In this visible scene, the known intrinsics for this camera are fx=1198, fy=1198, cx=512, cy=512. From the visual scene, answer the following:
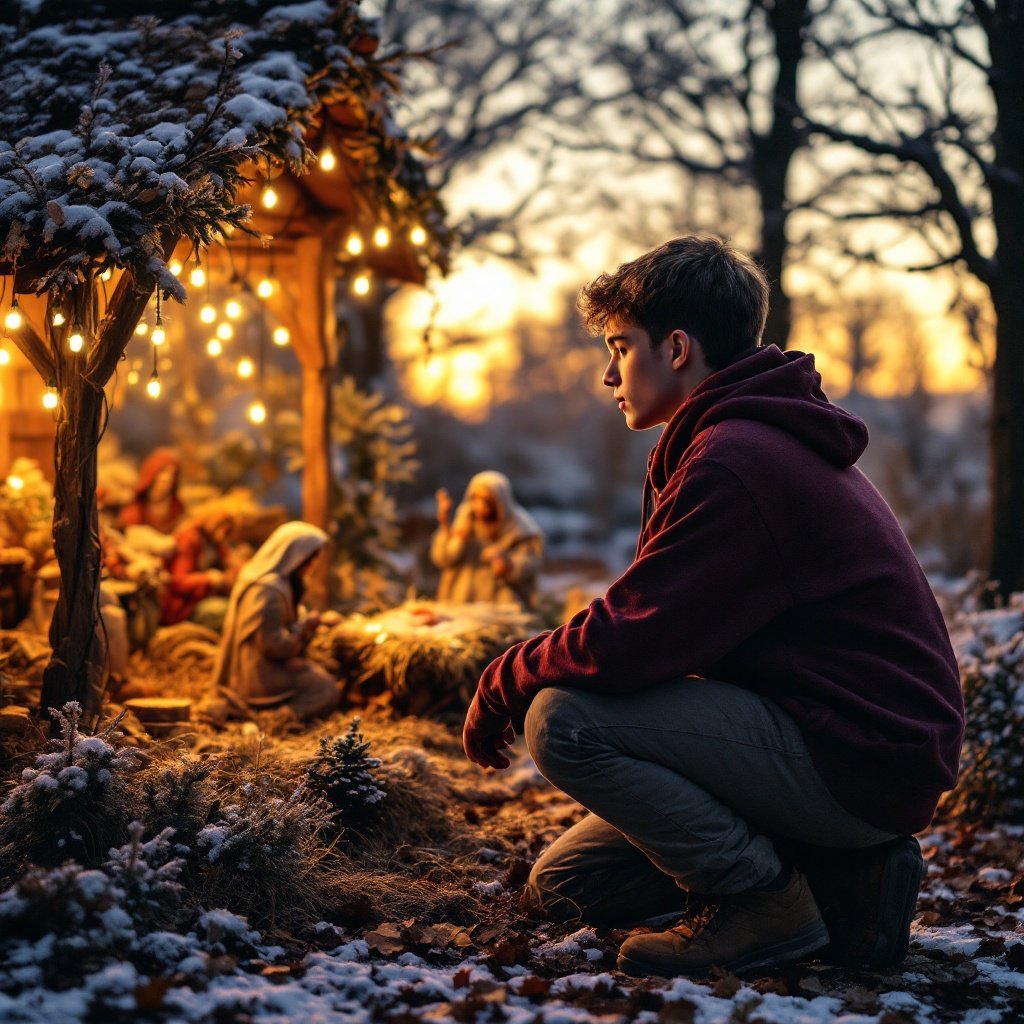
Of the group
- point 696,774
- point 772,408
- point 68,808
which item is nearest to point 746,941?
point 696,774

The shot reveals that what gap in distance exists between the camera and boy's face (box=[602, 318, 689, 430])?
3.61 metres

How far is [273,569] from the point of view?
6.26 meters

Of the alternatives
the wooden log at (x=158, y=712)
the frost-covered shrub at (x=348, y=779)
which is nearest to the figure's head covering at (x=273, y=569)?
the wooden log at (x=158, y=712)

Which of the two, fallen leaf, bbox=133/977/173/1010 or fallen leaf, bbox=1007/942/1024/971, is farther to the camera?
fallen leaf, bbox=1007/942/1024/971

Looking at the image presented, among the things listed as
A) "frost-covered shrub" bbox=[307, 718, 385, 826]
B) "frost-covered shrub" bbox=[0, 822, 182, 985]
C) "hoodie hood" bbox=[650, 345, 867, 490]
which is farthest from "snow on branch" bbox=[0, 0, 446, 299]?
"frost-covered shrub" bbox=[0, 822, 182, 985]

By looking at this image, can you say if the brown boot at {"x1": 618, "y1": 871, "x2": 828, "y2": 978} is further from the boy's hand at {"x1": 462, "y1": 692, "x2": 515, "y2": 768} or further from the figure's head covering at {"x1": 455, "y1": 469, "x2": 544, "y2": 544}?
the figure's head covering at {"x1": 455, "y1": 469, "x2": 544, "y2": 544}

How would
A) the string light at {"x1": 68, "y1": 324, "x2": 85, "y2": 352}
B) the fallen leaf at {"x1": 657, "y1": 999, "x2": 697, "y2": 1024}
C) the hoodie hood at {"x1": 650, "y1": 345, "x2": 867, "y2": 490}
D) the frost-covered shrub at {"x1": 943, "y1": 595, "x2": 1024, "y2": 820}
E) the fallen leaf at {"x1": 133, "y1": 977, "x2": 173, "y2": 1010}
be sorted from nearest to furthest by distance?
the fallen leaf at {"x1": 133, "y1": 977, "x2": 173, "y2": 1010} → the fallen leaf at {"x1": 657, "y1": 999, "x2": 697, "y2": 1024} → the hoodie hood at {"x1": 650, "y1": 345, "x2": 867, "y2": 490} → the string light at {"x1": 68, "y1": 324, "x2": 85, "y2": 352} → the frost-covered shrub at {"x1": 943, "y1": 595, "x2": 1024, "y2": 820}

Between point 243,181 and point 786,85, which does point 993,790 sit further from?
point 786,85

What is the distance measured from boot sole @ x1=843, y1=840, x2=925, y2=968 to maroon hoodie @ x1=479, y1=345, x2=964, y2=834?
0.15m

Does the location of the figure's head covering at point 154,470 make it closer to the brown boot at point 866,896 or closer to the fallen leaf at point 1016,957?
the brown boot at point 866,896

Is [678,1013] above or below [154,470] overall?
below

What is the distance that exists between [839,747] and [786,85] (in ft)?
23.2

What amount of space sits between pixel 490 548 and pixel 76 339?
403cm

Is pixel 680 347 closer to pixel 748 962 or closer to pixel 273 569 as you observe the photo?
pixel 748 962
